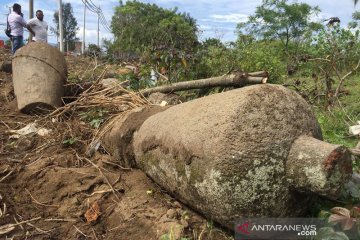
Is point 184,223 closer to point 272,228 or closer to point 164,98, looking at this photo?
point 272,228

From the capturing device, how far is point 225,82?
4.74m

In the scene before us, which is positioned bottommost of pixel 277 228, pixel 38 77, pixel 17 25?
pixel 277 228

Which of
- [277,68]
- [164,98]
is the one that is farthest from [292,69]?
[164,98]

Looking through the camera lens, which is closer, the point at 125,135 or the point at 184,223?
the point at 184,223

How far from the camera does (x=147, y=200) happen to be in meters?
3.06

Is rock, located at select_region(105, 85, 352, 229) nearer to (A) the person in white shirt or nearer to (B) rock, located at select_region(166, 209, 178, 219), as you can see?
(B) rock, located at select_region(166, 209, 178, 219)

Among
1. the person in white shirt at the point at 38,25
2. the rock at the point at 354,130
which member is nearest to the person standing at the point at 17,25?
the person in white shirt at the point at 38,25

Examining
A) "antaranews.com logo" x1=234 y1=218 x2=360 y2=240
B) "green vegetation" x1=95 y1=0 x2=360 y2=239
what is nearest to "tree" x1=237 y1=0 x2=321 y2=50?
"green vegetation" x1=95 y1=0 x2=360 y2=239

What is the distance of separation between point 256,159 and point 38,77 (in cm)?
356

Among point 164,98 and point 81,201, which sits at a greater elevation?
point 164,98

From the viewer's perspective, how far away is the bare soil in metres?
2.76

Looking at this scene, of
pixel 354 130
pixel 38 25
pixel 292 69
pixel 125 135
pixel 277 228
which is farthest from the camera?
pixel 38 25

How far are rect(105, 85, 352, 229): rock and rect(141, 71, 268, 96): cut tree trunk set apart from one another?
77.9 inches

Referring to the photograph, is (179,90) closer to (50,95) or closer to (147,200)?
(50,95)
